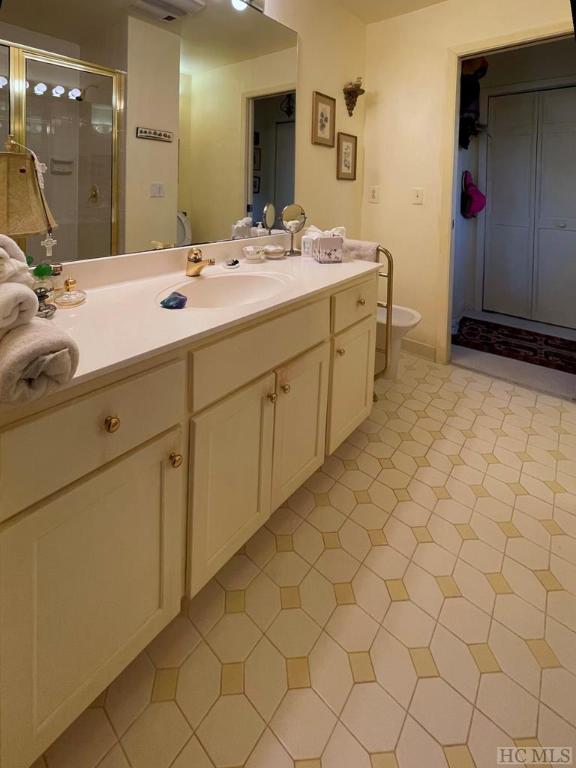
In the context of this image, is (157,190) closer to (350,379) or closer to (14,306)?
(350,379)

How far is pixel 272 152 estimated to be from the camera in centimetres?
231

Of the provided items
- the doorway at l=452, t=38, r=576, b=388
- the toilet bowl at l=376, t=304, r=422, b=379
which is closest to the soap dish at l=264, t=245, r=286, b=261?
the toilet bowl at l=376, t=304, r=422, b=379

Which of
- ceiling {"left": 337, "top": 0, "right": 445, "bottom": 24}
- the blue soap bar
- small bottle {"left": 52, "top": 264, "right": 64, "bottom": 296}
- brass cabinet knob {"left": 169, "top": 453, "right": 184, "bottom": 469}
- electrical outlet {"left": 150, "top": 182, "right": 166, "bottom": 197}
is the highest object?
ceiling {"left": 337, "top": 0, "right": 445, "bottom": 24}

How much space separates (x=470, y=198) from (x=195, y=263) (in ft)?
10.6

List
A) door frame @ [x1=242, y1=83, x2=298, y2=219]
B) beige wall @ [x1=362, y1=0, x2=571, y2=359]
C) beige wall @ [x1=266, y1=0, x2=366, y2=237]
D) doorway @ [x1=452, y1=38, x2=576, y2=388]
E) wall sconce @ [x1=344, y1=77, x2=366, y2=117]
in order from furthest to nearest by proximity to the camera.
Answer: doorway @ [x1=452, y1=38, x2=576, y2=388]
wall sconce @ [x1=344, y1=77, x2=366, y2=117]
beige wall @ [x1=362, y1=0, x2=571, y2=359]
beige wall @ [x1=266, y1=0, x2=366, y2=237]
door frame @ [x1=242, y1=83, x2=298, y2=219]

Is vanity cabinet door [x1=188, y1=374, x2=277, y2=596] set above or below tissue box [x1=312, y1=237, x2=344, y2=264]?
below

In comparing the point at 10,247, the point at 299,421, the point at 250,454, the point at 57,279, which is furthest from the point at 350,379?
the point at 10,247

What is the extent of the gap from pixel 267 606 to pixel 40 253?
113cm

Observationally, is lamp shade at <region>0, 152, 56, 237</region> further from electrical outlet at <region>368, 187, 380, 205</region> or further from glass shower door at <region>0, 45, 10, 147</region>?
electrical outlet at <region>368, 187, 380, 205</region>

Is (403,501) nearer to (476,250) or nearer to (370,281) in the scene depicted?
(370,281)

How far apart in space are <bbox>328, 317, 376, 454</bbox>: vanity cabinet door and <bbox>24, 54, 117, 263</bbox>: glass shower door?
0.85 meters

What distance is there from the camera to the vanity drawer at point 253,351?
43.5 inches

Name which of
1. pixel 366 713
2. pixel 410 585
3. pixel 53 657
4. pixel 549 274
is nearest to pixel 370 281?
pixel 410 585

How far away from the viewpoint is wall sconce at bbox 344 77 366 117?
2.98 m
